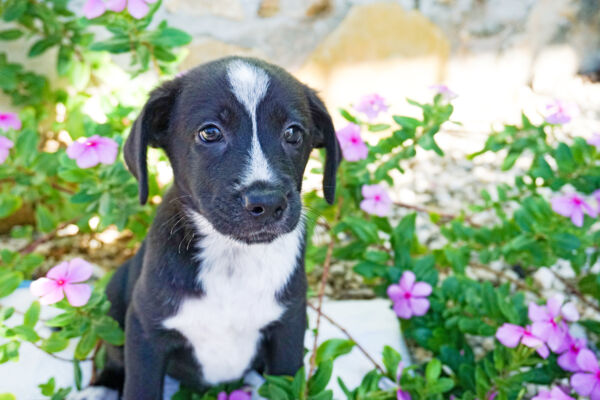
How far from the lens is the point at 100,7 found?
239cm

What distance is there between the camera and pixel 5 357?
2.00 meters

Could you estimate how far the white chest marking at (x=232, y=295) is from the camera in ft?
6.32

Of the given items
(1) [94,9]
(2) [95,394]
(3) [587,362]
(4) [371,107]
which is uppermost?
(1) [94,9]

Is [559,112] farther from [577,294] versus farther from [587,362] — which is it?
[587,362]

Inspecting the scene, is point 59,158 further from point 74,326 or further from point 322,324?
point 322,324

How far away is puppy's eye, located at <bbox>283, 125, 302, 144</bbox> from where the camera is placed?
1.94 meters

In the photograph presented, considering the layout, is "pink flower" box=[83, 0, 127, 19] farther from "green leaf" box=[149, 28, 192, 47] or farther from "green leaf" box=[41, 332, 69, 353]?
"green leaf" box=[41, 332, 69, 353]

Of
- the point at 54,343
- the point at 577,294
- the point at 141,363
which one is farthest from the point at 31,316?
the point at 577,294

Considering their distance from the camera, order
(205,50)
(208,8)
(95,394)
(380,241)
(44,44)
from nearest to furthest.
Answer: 1. (95,394)
2. (380,241)
3. (44,44)
4. (208,8)
5. (205,50)

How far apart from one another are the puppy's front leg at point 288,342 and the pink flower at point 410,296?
0.54 meters

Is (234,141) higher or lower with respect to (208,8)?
higher

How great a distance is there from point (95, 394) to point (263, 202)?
1.09 metres

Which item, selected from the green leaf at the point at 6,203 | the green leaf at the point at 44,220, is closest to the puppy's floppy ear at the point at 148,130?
the green leaf at the point at 6,203

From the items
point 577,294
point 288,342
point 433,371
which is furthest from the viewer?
point 577,294
